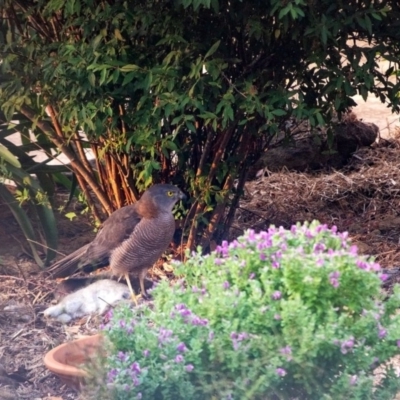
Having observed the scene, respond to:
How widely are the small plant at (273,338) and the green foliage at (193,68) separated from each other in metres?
2.07

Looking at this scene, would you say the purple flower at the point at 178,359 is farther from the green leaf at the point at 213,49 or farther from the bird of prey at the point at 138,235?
the bird of prey at the point at 138,235

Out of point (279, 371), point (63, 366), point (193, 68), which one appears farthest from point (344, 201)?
point (279, 371)

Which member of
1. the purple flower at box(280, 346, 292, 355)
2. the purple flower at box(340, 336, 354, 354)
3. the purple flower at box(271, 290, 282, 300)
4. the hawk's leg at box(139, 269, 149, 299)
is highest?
the purple flower at box(271, 290, 282, 300)

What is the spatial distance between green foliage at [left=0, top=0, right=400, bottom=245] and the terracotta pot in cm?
160

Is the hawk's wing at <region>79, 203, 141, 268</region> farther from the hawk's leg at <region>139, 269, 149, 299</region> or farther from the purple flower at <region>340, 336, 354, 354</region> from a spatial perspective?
the purple flower at <region>340, 336, 354, 354</region>

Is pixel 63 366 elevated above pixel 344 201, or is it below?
above

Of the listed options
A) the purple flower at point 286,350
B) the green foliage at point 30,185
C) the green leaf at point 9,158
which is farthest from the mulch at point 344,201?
the purple flower at point 286,350

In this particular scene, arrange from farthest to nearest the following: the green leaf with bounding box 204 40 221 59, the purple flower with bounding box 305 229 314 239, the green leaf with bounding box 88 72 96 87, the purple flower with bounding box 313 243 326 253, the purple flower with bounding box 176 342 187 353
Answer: the green leaf with bounding box 88 72 96 87, the green leaf with bounding box 204 40 221 59, the purple flower with bounding box 305 229 314 239, the purple flower with bounding box 313 243 326 253, the purple flower with bounding box 176 342 187 353

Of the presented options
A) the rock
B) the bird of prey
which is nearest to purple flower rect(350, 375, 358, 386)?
the bird of prey

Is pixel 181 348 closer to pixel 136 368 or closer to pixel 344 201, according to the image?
pixel 136 368

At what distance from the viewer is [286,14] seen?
4.91m

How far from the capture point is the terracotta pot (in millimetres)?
4223

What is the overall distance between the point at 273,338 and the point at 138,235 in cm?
309

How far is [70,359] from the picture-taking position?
14.8 ft
